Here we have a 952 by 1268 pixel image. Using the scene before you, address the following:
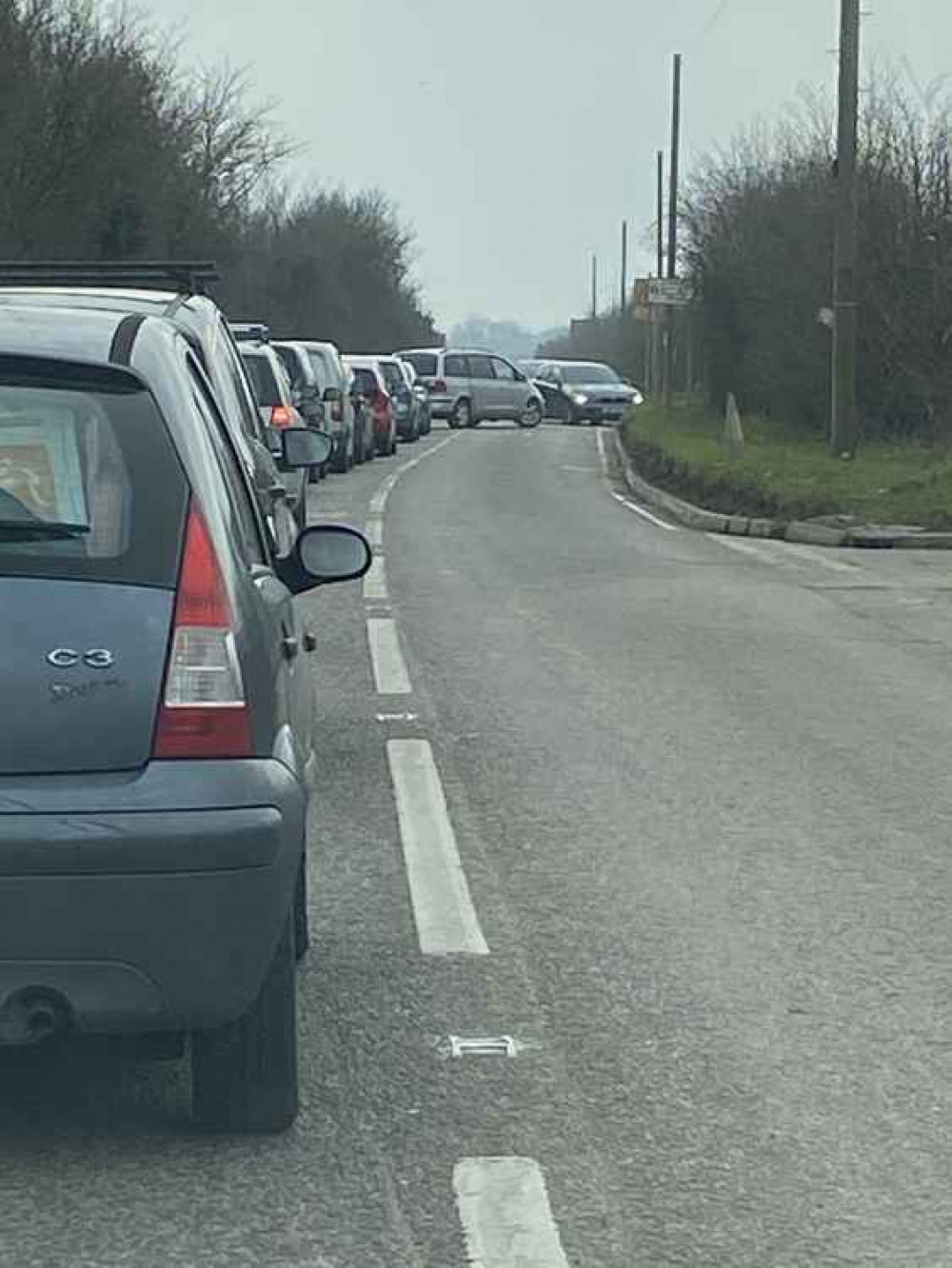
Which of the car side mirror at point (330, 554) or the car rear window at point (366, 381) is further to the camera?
the car rear window at point (366, 381)

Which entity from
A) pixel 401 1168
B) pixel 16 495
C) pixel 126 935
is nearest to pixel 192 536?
pixel 16 495

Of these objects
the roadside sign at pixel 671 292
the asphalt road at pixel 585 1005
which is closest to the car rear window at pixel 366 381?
the roadside sign at pixel 671 292

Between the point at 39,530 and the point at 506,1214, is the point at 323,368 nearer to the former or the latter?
the point at 39,530

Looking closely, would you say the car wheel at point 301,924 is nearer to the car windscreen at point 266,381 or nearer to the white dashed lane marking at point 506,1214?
the white dashed lane marking at point 506,1214

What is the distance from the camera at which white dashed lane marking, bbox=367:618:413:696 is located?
11.8 meters

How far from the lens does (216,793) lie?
14.8ft

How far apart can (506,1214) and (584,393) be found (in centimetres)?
5591

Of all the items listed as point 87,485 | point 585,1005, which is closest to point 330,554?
point 585,1005

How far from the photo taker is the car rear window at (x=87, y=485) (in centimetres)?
456

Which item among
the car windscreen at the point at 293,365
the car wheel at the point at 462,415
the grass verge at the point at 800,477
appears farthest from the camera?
the car wheel at the point at 462,415

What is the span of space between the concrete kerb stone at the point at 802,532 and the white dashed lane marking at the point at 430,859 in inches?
486

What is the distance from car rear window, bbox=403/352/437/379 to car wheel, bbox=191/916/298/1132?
50992 millimetres

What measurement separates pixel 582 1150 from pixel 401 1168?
378 millimetres

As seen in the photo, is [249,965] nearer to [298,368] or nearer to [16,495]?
[16,495]
